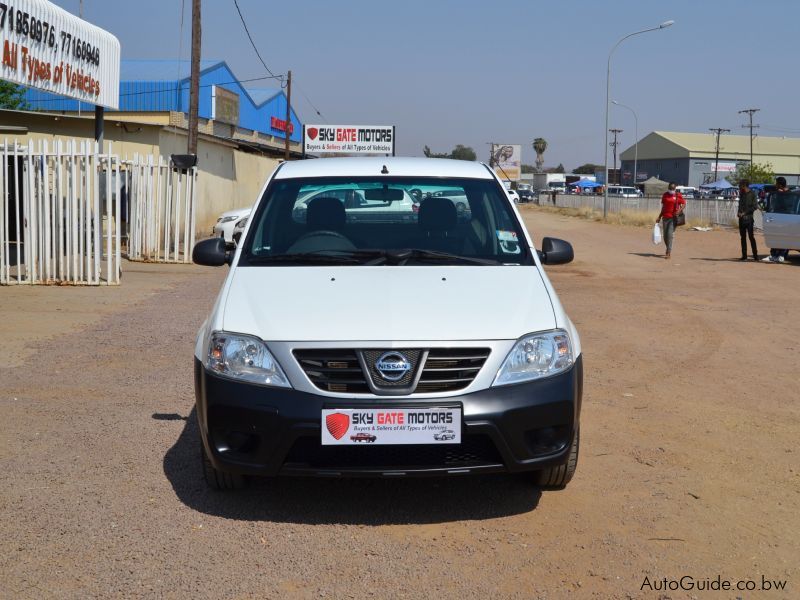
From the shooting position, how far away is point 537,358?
13.9 ft

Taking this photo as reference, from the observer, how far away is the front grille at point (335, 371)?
13.4 feet

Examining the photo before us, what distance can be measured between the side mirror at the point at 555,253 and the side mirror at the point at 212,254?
1861 millimetres

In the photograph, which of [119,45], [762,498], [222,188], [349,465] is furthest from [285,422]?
[222,188]

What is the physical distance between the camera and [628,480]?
16.5ft

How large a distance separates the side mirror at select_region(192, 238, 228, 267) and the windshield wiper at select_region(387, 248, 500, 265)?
1.03 metres

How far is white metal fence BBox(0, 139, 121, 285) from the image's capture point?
12.9 m

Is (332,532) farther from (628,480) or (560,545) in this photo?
(628,480)

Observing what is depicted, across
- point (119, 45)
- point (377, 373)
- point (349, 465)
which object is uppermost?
point (119, 45)

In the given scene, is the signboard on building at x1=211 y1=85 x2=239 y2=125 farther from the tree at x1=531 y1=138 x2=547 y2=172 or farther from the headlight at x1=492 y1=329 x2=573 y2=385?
the tree at x1=531 y1=138 x2=547 y2=172

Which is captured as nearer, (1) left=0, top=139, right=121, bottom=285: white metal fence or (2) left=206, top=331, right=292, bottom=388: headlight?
(2) left=206, top=331, right=292, bottom=388: headlight

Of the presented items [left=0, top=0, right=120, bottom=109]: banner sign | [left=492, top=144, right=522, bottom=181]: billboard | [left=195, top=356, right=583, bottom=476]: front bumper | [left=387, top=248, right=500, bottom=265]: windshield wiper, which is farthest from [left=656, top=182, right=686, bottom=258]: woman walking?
[left=492, top=144, right=522, bottom=181]: billboard

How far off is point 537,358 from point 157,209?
14.0 m

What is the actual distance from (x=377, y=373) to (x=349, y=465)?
424mm

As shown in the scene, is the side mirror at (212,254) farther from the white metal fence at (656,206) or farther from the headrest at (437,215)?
the white metal fence at (656,206)
